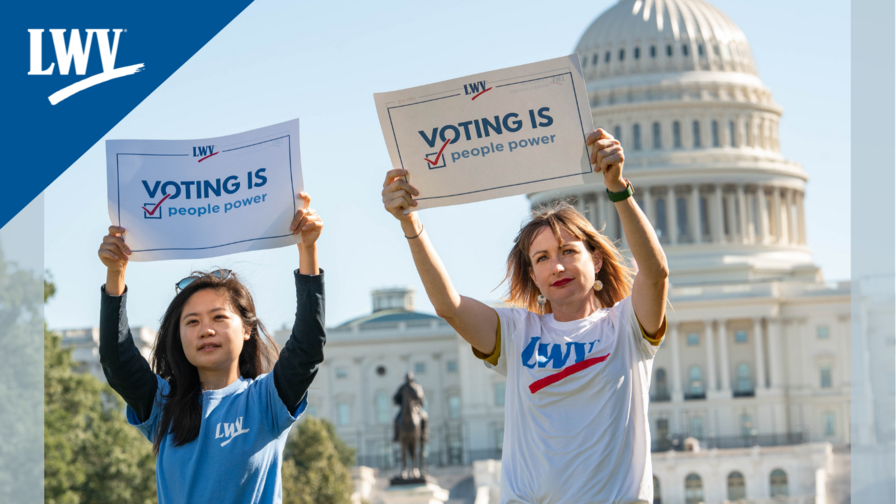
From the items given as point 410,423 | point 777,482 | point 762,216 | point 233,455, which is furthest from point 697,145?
point 233,455

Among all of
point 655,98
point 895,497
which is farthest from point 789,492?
point 895,497

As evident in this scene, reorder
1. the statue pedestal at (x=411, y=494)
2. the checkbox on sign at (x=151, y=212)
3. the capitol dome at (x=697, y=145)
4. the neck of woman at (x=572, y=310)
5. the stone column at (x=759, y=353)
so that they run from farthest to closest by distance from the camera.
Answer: the capitol dome at (x=697, y=145), the stone column at (x=759, y=353), the statue pedestal at (x=411, y=494), the checkbox on sign at (x=151, y=212), the neck of woman at (x=572, y=310)

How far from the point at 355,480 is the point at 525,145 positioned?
56379mm

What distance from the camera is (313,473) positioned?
52.2 meters

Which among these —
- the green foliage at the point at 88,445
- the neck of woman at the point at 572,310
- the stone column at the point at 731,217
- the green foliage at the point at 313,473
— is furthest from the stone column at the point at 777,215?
the neck of woman at the point at 572,310

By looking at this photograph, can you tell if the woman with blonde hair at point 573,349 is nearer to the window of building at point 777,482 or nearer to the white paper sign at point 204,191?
the white paper sign at point 204,191

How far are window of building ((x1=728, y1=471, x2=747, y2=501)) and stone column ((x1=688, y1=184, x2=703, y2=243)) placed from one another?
110 ft

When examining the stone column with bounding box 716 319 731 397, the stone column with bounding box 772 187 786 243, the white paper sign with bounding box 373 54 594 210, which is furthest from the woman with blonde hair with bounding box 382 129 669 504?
the stone column with bounding box 772 187 786 243

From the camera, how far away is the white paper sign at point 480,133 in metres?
7.62

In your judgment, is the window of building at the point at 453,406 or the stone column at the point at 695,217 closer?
the stone column at the point at 695,217

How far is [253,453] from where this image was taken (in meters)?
6.88

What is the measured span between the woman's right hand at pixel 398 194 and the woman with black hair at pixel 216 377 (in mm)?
420

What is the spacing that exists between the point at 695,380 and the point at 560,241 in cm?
8832

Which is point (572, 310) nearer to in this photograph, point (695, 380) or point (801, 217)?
point (695, 380)
